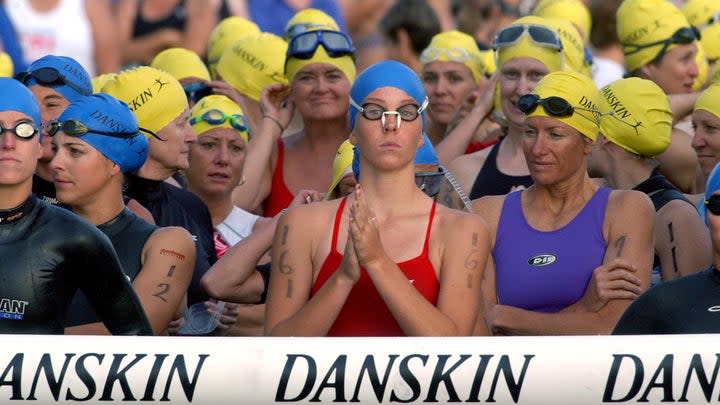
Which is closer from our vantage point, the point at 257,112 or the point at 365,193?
the point at 365,193

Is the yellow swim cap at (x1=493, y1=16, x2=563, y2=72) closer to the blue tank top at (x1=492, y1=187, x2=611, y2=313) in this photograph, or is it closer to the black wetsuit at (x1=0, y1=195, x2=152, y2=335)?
the blue tank top at (x1=492, y1=187, x2=611, y2=313)

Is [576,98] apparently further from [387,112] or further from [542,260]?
[387,112]

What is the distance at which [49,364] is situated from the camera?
495 cm

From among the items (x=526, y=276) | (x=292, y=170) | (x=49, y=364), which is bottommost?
(x=49, y=364)

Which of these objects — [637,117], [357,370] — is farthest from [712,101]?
[357,370]

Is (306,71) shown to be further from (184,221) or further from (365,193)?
(365,193)

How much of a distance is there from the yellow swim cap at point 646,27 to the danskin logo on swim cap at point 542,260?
386 centimetres

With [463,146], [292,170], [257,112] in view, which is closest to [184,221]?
[292,170]

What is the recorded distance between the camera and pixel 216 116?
888cm

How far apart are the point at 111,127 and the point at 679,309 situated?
99.9 inches

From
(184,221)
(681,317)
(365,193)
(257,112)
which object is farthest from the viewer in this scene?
(257,112)

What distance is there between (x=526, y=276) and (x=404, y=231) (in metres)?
1.03

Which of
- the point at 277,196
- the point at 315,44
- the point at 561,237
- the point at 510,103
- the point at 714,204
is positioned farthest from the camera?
the point at 315,44

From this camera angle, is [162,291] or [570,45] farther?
[570,45]
